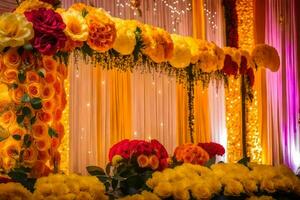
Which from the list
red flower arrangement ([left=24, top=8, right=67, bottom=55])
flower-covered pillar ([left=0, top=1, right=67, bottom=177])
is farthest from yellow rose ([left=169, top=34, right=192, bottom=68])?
red flower arrangement ([left=24, top=8, right=67, bottom=55])

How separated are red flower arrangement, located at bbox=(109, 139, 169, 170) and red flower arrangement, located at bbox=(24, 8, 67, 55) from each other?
776 mm

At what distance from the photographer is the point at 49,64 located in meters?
3.08

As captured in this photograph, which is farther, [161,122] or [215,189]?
[161,122]

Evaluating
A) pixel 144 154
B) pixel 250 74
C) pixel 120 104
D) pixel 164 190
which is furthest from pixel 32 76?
pixel 250 74

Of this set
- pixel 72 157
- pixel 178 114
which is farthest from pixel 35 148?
pixel 178 114

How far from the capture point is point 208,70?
469 cm

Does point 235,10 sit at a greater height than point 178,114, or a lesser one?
greater

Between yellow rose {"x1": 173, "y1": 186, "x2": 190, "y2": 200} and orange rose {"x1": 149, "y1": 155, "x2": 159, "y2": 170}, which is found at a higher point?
orange rose {"x1": 149, "y1": 155, "x2": 159, "y2": 170}

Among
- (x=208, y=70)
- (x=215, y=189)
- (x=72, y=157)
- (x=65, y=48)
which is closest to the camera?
(x=215, y=189)

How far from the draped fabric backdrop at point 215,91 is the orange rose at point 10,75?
407cm

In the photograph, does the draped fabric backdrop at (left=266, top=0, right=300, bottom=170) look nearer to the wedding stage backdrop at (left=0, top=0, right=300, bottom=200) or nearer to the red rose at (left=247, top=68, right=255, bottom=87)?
the wedding stage backdrop at (left=0, top=0, right=300, bottom=200)

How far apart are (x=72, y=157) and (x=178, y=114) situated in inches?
64.5

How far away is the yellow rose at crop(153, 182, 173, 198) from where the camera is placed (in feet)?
4.67

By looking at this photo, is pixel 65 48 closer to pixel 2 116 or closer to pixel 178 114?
pixel 2 116
